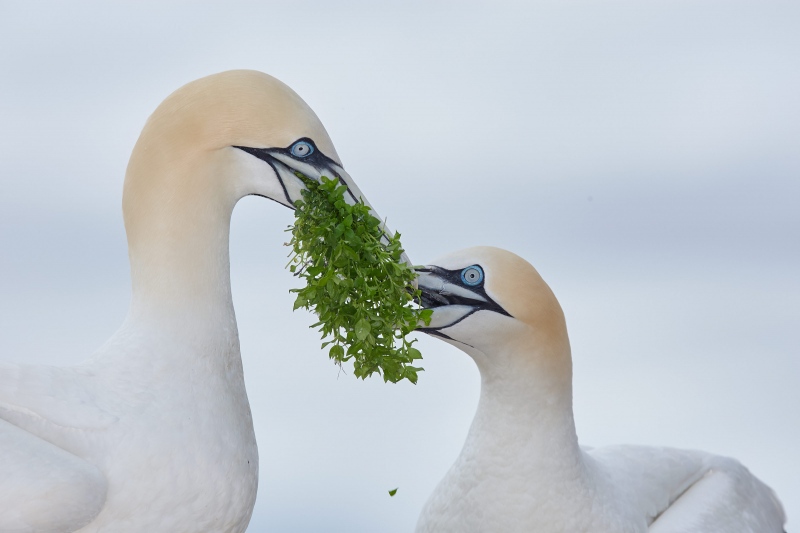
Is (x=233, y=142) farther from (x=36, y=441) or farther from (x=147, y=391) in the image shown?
(x=36, y=441)

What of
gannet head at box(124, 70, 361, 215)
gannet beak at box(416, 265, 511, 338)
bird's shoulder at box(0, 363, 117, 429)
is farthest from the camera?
gannet beak at box(416, 265, 511, 338)

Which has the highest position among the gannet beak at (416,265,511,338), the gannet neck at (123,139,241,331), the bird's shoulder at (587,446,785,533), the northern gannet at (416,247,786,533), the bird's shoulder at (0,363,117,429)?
the gannet neck at (123,139,241,331)

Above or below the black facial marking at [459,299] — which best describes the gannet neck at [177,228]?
above

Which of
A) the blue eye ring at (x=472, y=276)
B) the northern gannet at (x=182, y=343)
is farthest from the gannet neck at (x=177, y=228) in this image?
the blue eye ring at (x=472, y=276)

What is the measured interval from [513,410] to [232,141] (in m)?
2.08

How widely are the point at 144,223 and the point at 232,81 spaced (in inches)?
24.5

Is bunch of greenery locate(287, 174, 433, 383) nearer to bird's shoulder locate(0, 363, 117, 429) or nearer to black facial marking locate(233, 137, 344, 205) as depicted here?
black facial marking locate(233, 137, 344, 205)

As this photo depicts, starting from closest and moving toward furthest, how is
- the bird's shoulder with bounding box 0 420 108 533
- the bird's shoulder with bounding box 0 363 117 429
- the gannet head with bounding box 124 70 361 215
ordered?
1. the bird's shoulder with bounding box 0 420 108 533
2. the bird's shoulder with bounding box 0 363 117 429
3. the gannet head with bounding box 124 70 361 215

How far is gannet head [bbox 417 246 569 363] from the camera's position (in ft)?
19.5

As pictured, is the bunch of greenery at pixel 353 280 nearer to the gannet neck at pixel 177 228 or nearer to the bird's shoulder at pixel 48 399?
the gannet neck at pixel 177 228

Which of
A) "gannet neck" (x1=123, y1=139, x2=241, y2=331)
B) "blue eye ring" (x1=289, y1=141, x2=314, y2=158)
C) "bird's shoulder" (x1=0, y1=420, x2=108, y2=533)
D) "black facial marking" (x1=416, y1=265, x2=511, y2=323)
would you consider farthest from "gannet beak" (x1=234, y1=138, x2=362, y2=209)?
"black facial marking" (x1=416, y1=265, x2=511, y2=323)

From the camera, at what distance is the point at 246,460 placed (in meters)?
4.74

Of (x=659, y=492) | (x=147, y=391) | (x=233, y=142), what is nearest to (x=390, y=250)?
(x=233, y=142)

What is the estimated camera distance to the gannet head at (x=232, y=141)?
4.71 meters
